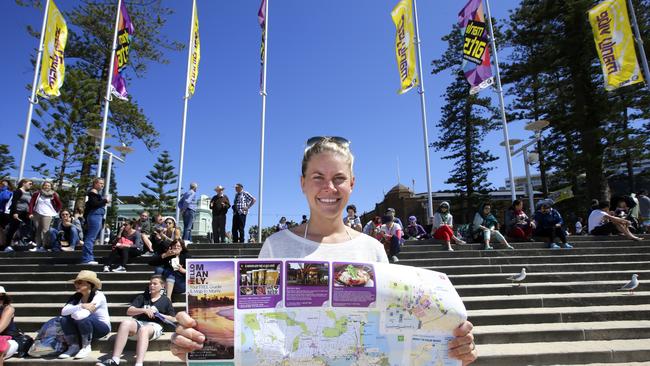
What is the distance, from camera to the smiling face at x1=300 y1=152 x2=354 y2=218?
5.03 ft

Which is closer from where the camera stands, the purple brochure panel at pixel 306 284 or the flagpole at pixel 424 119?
the purple brochure panel at pixel 306 284

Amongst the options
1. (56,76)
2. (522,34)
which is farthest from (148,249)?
(522,34)

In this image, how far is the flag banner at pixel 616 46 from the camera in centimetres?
1216

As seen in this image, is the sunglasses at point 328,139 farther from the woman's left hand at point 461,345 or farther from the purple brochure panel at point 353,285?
the woman's left hand at point 461,345

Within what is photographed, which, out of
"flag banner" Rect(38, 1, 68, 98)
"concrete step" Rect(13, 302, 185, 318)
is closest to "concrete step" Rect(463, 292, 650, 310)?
"concrete step" Rect(13, 302, 185, 318)

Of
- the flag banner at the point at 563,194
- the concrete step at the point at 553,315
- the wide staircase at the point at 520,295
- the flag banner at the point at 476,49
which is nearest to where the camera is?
the wide staircase at the point at 520,295

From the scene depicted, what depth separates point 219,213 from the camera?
38.1 ft

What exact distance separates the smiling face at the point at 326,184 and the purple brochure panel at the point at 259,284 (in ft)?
1.15

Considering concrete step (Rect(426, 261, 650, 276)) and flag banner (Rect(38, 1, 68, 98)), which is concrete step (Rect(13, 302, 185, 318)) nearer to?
concrete step (Rect(426, 261, 650, 276))

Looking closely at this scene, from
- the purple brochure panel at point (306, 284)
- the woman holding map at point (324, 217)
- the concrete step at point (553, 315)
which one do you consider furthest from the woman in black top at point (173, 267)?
the purple brochure panel at point (306, 284)

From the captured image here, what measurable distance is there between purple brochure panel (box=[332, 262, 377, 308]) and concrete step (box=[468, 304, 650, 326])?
586 centimetres

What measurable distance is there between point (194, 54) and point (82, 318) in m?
11.0

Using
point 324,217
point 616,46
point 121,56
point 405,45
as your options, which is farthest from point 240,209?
point 616,46

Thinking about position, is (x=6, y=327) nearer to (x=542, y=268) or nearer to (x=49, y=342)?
(x=49, y=342)
